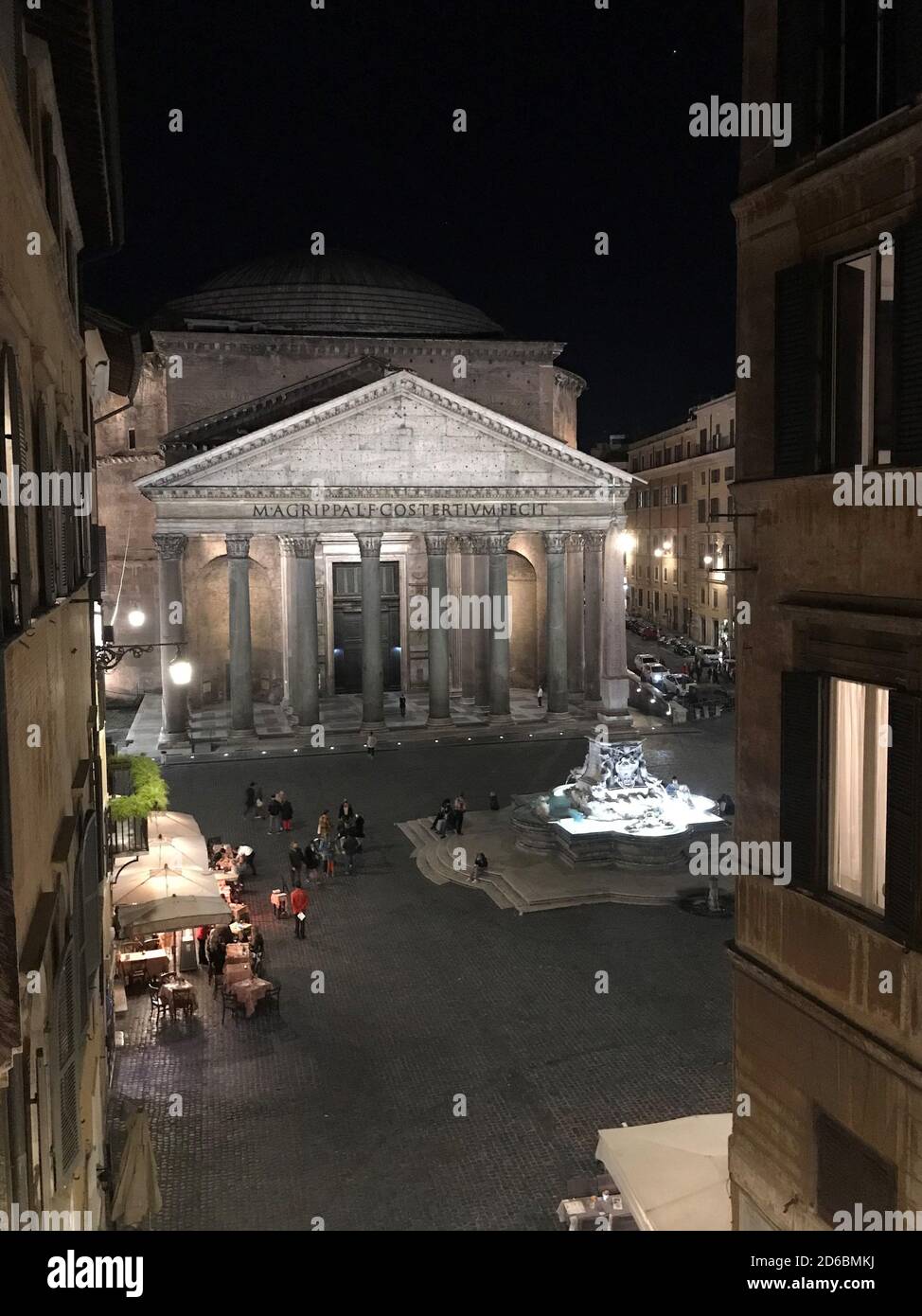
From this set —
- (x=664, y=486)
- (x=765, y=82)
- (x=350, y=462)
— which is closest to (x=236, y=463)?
(x=350, y=462)

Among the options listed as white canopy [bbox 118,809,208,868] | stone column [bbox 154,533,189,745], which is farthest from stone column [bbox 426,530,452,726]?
white canopy [bbox 118,809,208,868]

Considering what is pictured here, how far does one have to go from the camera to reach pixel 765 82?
312 inches

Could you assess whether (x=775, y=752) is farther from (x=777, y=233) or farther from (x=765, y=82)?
(x=765, y=82)

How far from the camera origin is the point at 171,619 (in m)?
35.3

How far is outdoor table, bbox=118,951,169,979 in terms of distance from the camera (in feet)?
54.0

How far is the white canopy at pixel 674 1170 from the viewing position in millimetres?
8945

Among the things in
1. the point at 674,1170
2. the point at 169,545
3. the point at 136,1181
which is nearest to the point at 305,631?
the point at 169,545

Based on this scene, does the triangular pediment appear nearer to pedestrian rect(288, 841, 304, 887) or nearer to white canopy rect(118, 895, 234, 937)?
pedestrian rect(288, 841, 304, 887)

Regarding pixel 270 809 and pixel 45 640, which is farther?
pixel 270 809

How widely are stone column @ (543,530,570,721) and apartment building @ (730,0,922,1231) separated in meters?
30.7

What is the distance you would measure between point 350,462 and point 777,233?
29479 mm

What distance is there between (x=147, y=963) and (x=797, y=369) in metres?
13.5

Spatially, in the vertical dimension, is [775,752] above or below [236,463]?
below

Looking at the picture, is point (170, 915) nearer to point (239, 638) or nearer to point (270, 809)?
point (270, 809)
